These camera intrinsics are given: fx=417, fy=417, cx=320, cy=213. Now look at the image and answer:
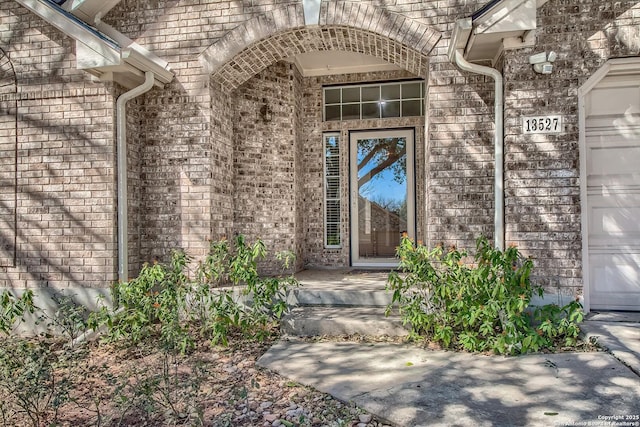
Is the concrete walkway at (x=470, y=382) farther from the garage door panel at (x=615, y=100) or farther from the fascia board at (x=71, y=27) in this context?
the fascia board at (x=71, y=27)

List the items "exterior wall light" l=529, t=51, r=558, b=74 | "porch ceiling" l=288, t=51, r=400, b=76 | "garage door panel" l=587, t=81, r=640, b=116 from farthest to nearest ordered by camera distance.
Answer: "porch ceiling" l=288, t=51, r=400, b=76
"garage door panel" l=587, t=81, r=640, b=116
"exterior wall light" l=529, t=51, r=558, b=74

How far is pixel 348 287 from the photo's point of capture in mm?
5293

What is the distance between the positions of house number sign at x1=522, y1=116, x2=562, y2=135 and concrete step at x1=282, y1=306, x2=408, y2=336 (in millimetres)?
2428

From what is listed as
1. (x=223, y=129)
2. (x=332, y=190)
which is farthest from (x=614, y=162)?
(x=223, y=129)

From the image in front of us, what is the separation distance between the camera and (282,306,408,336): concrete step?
4.33 meters

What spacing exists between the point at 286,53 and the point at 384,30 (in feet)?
4.52

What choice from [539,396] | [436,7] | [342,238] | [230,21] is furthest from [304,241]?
[539,396]

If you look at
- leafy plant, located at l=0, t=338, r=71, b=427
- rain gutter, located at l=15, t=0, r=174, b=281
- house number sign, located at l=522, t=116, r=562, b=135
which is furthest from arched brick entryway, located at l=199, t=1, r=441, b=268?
leafy plant, located at l=0, t=338, r=71, b=427

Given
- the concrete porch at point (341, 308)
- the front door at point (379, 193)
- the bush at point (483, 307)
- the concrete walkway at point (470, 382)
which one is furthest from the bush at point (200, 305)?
the front door at point (379, 193)

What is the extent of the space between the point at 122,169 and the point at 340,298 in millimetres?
3046

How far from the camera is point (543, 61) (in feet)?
14.0

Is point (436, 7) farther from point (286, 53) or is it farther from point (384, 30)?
point (286, 53)

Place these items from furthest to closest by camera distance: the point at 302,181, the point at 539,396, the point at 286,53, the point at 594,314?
the point at 302,181 → the point at 286,53 → the point at 594,314 → the point at 539,396

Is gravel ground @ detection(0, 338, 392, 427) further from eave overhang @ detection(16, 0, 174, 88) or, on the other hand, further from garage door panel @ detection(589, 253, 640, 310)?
garage door panel @ detection(589, 253, 640, 310)
